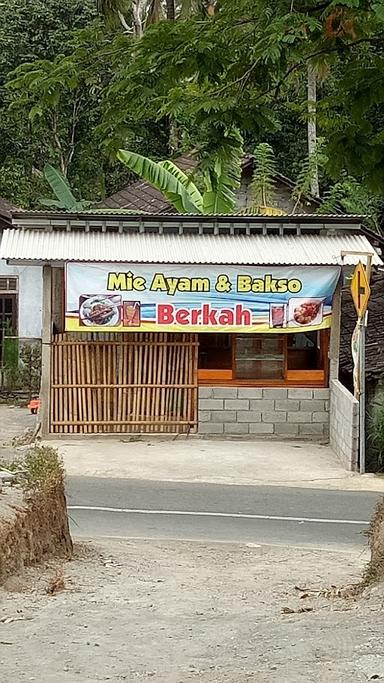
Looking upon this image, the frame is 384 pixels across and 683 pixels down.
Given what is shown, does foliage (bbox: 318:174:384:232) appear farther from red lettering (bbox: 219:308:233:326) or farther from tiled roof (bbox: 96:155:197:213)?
red lettering (bbox: 219:308:233:326)

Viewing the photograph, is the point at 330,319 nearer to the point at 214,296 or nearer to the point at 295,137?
the point at 214,296

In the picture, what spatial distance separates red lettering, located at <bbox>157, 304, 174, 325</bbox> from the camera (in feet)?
59.8

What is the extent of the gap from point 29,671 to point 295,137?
31828 mm

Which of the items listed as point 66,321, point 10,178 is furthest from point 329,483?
point 10,178

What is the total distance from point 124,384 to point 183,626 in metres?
12.2

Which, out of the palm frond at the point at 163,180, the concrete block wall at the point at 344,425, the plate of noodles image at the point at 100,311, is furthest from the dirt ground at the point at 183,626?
Result: the palm frond at the point at 163,180

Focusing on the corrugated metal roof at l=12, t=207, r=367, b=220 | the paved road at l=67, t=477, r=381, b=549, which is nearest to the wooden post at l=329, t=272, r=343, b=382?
the corrugated metal roof at l=12, t=207, r=367, b=220

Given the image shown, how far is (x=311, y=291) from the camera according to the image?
18.5 m

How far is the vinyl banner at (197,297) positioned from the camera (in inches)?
717

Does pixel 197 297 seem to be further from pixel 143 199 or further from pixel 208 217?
pixel 143 199

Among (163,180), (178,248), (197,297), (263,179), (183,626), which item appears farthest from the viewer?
(263,179)

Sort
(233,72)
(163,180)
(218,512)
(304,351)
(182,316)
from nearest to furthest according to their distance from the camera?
1. (233,72)
2. (218,512)
3. (182,316)
4. (304,351)
5. (163,180)

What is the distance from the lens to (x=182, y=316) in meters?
18.3

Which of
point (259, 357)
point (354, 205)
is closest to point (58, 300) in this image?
point (259, 357)
